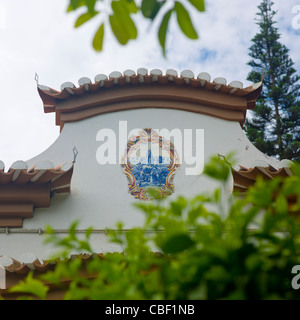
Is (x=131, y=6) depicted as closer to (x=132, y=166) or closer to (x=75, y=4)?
(x=75, y=4)

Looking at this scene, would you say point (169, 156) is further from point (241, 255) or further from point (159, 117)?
point (241, 255)

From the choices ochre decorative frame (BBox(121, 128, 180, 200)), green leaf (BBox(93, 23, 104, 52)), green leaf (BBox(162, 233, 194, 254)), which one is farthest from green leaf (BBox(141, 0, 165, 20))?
ochre decorative frame (BBox(121, 128, 180, 200))

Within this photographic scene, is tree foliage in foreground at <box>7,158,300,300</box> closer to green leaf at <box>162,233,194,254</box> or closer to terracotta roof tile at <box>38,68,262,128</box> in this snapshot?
green leaf at <box>162,233,194,254</box>

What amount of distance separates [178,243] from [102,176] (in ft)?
18.1

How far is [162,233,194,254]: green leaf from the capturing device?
1219 millimetres

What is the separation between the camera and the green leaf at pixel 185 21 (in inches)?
54.9

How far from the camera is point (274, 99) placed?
15.3 m

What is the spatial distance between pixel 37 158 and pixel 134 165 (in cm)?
157

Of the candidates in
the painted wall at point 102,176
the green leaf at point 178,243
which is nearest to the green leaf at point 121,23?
the green leaf at point 178,243

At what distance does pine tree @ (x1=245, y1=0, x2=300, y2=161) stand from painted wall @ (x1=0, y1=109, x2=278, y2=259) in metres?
6.79

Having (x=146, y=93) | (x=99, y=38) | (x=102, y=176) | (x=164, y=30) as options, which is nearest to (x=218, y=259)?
(x=164, y=30)

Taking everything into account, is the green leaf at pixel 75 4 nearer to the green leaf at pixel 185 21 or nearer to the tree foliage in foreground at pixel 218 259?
the green leaf at pixel 185 21

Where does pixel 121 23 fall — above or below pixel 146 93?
below

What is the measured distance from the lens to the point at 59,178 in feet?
20.2
